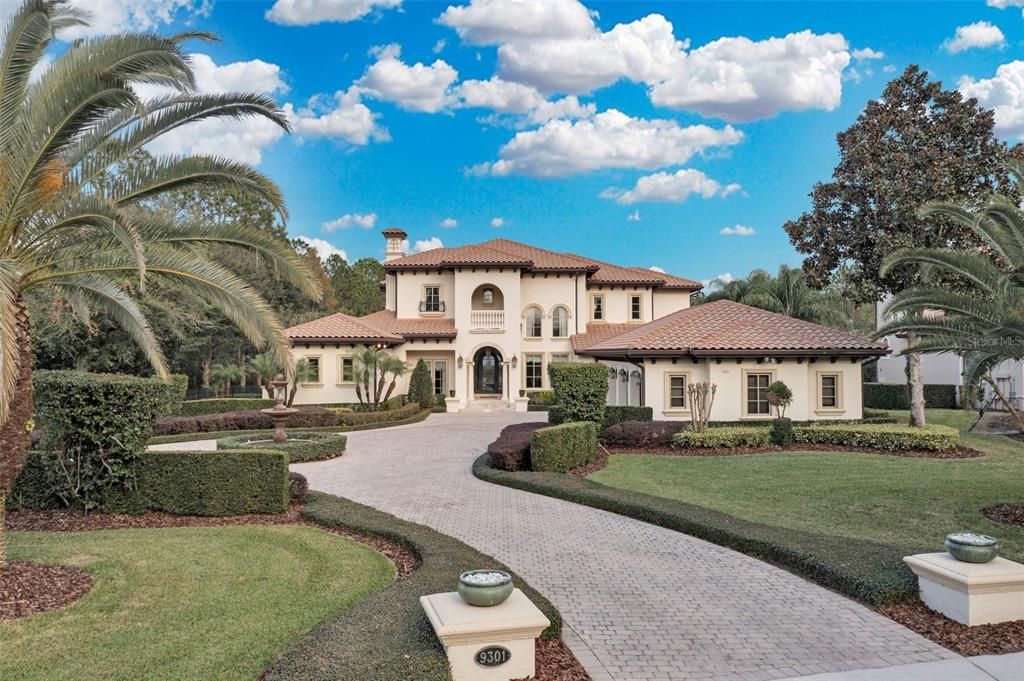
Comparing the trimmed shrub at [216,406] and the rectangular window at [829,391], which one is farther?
the trimmed shrub at [216,406]

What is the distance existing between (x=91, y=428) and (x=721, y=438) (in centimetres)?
1444

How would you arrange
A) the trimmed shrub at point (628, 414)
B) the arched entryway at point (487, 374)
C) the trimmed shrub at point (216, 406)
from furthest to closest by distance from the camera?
the arched entryway at point (487, 374) < the trimmed shrub at point (216, 406) < the trimmed shrub at point (628, 414)

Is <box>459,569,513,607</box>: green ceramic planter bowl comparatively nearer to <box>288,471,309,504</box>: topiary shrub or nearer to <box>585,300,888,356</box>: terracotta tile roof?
<box>288,471,309,504</box>: topiary shrub

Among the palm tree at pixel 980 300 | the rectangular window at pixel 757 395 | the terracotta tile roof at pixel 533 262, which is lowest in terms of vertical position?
the rectangular window at pixel 757 395

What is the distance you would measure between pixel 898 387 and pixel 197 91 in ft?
107

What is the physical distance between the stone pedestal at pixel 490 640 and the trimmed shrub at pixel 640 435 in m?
13.5

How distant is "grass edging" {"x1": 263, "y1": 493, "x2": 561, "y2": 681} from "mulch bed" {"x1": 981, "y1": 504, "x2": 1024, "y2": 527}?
309 inches

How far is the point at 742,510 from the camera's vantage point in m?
11.6

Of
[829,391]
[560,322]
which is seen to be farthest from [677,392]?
[560,322]

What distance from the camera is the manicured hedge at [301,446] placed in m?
17.4

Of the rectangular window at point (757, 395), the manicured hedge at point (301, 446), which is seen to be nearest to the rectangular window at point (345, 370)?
the manicured hedge at point (301, 446)

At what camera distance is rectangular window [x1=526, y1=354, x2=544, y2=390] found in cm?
3606

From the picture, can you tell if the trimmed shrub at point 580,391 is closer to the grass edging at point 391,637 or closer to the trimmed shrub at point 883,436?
the trimmed shrub at point 883,436

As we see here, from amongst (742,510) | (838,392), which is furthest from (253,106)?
(838,392)
